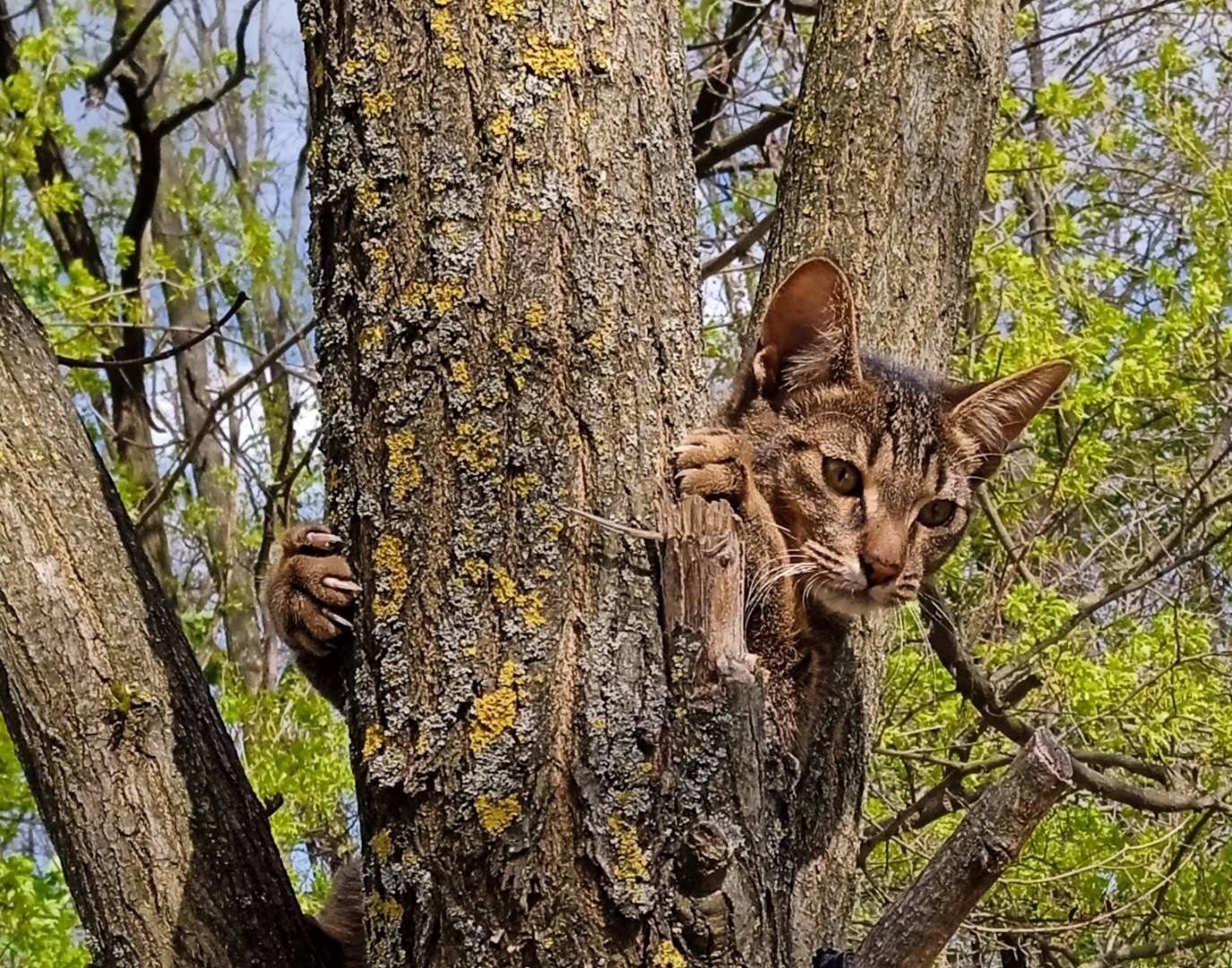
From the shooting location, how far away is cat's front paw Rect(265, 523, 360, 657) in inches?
65.7

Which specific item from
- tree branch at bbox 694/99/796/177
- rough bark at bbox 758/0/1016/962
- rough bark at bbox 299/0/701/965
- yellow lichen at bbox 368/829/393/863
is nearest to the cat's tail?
yellow lichen at bbox 368/829/393/863

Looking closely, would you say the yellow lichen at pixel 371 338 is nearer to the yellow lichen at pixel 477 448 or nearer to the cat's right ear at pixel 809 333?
the yellow lichen at pixel 477 448

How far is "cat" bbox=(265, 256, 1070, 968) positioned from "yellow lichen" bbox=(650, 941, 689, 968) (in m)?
0.67

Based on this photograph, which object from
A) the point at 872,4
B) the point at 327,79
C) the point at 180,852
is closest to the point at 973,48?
the point at 872,4

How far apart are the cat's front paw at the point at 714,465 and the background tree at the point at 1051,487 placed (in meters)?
0.62

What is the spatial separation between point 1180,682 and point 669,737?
302 centimetres

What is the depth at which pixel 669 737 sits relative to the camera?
54.0 inches

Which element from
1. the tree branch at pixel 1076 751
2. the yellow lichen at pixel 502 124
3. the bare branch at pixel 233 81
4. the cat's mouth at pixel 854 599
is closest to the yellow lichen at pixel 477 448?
the yellow lichen at pixel 502 124

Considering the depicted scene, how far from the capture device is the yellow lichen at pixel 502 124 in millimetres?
1500

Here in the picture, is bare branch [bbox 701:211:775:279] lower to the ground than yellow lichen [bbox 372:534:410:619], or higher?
higher

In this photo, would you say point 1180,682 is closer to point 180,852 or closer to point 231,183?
point 180,852

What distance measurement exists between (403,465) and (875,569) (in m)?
1.08

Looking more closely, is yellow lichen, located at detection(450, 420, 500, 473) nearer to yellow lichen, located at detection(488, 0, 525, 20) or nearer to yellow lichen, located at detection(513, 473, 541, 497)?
yellow lichen, located at detection(513, 473, 541, 497)

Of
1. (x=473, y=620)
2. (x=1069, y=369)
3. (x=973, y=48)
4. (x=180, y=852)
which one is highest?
(x=973, y=48)
